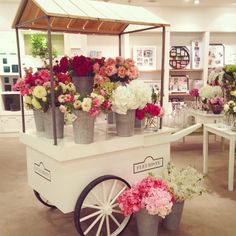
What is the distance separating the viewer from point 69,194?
1949 mm

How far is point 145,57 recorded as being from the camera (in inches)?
233

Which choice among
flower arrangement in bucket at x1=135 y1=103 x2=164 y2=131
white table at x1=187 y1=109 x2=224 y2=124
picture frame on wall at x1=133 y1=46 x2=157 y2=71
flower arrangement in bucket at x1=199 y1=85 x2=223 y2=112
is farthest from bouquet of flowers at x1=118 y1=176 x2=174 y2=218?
picture frame on wall at x1=133 y1=46 x2=157 y2=71

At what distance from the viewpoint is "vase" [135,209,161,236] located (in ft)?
6.85

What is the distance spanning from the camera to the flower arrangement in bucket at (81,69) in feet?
7.34

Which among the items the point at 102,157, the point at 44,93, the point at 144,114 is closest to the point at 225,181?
the point at 144,114

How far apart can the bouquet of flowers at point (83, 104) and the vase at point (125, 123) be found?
11.0 inches

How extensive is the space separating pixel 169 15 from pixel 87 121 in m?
4.62

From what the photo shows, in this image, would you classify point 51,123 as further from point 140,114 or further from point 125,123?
point 140,114

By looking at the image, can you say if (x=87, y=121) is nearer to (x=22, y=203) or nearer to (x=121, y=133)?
(x=121, y=133)

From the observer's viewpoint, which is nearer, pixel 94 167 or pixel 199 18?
pixel 94 167

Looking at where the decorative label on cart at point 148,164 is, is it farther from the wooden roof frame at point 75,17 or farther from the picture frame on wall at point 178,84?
the picture frame on wall at point 178,84

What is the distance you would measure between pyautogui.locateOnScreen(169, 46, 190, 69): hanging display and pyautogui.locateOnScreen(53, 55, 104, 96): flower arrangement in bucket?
3.85 meters

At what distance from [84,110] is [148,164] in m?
0.80

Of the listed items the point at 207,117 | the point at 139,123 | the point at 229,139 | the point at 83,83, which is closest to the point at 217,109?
the point at 207,117
